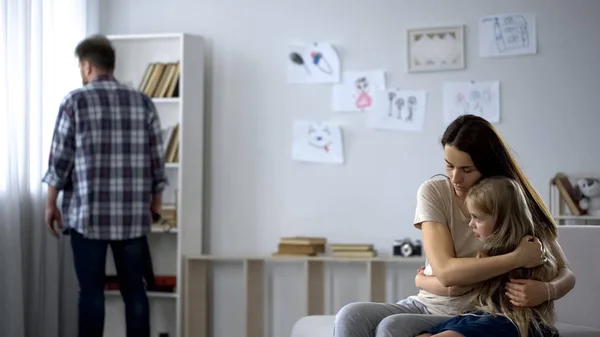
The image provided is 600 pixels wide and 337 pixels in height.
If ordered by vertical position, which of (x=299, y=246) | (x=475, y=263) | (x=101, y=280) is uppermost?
(x=475, y=263)

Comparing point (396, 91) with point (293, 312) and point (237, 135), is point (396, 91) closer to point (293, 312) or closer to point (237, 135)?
point (237, 135)

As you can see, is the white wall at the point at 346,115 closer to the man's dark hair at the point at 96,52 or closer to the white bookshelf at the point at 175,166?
the white bookshelf at the point at 175,166

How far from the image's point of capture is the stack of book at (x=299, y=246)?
4395mm

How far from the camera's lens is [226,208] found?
4.72 metres

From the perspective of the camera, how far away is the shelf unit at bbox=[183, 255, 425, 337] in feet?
14.5

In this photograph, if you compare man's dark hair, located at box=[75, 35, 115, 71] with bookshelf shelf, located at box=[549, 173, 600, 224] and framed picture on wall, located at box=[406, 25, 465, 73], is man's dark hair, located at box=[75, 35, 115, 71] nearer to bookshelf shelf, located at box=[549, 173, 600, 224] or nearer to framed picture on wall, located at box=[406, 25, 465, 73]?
framed picture on wall, located at box=[406, 25, 465, 73]

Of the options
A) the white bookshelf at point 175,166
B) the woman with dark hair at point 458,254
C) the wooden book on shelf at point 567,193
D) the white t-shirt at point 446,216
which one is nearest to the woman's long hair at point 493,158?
the woman with dark hair at point 458,254

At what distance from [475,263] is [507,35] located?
2.44 m

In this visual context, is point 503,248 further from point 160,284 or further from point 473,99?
point 160,284

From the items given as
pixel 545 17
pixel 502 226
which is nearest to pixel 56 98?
pixel 545 17

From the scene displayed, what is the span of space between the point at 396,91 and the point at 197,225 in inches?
48.8

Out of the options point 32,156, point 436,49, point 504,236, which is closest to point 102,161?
point 32,156

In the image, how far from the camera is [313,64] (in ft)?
15.2

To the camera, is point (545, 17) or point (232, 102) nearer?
point (545, 17)
